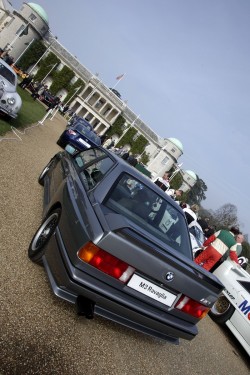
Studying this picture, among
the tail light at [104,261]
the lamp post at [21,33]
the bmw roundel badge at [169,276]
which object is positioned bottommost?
the tail light at [104,261]

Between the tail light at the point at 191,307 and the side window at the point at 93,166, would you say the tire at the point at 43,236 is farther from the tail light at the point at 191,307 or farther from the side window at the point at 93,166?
the tail light at the point at 191,307

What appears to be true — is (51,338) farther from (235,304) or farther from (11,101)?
(11,101)

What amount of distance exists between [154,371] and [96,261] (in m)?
1.65

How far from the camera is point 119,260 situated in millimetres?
2775

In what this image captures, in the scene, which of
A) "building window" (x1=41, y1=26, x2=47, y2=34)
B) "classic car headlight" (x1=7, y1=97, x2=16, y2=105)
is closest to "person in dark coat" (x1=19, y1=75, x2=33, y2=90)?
"classic car headlight" (x1=7, y1=97, x2=16, y2=105)

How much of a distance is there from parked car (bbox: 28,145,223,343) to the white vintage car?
3060 mm

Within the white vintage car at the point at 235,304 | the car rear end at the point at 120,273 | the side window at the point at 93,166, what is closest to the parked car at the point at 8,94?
the side window at the point at 93,166

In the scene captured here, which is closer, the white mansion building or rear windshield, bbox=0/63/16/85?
rear windshield, bbox=0/63/16/85

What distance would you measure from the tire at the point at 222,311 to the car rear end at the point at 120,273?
136 inches

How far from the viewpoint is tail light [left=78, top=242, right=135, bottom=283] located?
2742 millimetres

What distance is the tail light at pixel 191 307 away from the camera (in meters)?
3.17

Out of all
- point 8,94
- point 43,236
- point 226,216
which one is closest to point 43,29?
point 226,216

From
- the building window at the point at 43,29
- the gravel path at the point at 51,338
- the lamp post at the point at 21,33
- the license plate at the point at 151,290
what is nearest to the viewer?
the gravel path at the point at 51,338

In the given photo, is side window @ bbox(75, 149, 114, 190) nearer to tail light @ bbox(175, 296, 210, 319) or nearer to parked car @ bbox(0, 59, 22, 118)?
tail light @ bbox(175, 296, 210, 319)
